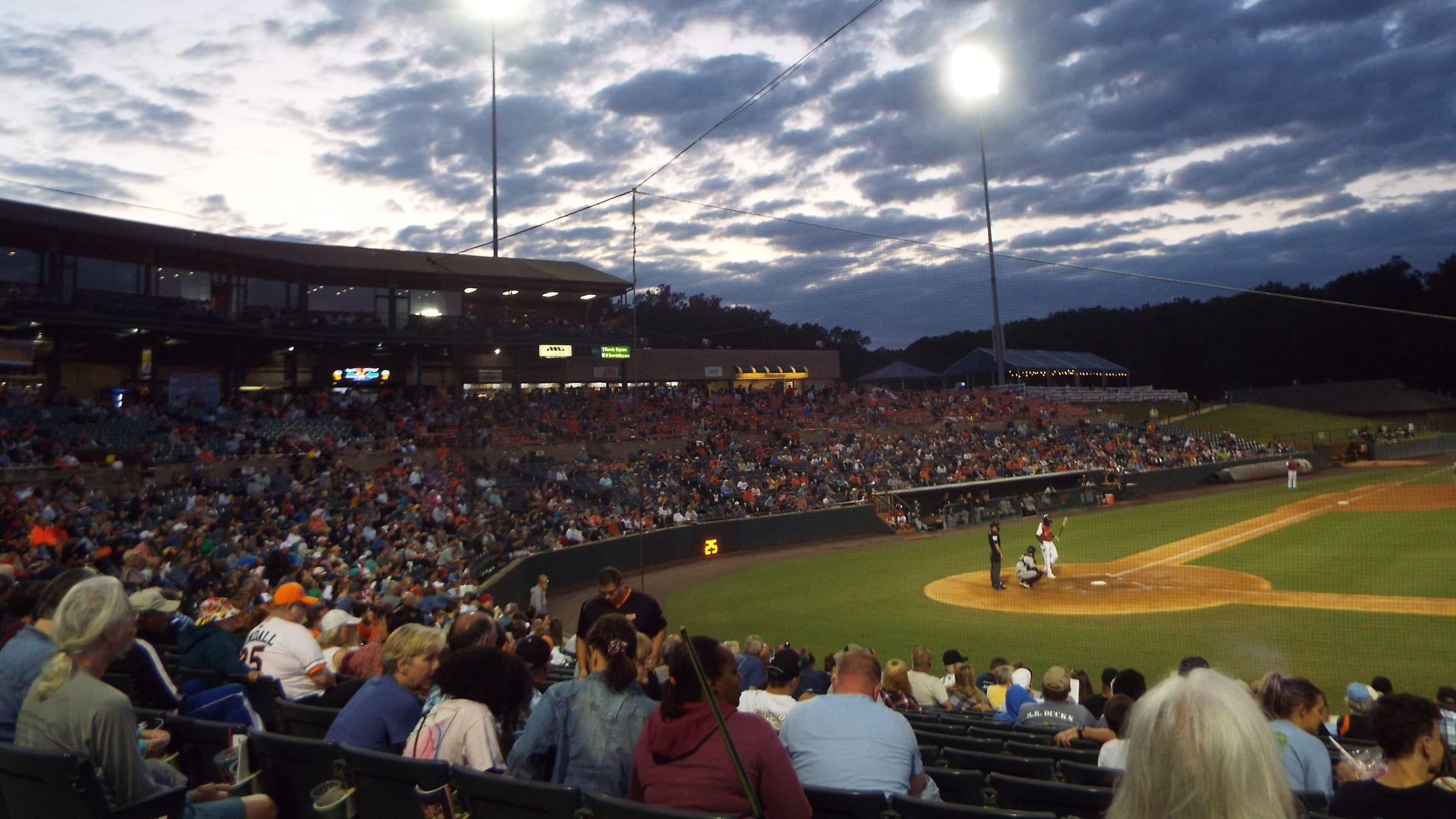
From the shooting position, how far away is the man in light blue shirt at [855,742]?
11.6ft

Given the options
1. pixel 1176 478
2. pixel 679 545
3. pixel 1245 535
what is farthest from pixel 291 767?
pixel 1176 478

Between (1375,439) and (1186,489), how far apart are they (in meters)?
12.2

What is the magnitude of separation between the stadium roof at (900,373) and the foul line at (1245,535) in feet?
54.7

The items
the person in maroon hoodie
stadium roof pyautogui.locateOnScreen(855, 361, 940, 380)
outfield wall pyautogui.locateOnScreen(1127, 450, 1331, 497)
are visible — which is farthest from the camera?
stadium roof pyautogui.locateOnScreen(855, 361, 940, 380)

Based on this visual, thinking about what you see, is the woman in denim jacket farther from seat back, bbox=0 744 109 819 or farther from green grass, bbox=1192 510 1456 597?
green grass, bbox=1192 510 1456 597

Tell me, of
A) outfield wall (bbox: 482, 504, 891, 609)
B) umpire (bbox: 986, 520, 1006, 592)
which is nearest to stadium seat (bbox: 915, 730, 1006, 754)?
outfield wall (bbox: 482, 504, 891, 609)

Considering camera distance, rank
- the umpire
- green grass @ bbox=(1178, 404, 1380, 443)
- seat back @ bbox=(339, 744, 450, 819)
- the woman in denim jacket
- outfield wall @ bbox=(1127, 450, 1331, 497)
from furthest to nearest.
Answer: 1. green grass @ bbox=(1178, 404, 1380, 443)
2. outfield wall @ bbox=(1127, 450, 1331, 497)
3. the umpire
4. the woman in denim jacket
5. seat back @ bbox=(339, 744, 450, 819)

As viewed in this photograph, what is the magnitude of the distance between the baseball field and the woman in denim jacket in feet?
36.3

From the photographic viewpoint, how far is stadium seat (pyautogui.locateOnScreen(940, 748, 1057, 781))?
466 centimetres

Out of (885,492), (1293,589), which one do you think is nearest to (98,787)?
(1293,589)

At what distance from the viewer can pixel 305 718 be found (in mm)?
4527

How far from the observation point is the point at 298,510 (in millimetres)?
19625

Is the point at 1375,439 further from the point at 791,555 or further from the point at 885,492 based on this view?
the point at 791,555

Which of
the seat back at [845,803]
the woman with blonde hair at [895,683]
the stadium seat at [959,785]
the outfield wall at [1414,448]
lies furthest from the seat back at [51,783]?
the outfield wall at [1414,448]
